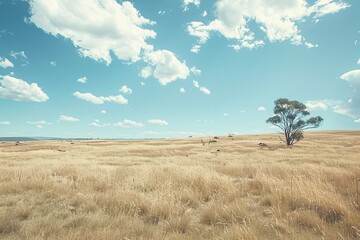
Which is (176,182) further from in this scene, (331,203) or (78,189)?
(331,203)

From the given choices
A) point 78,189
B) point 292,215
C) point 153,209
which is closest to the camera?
point 292,215

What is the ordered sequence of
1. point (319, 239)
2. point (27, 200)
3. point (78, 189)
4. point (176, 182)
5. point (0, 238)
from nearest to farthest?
1. point (319, 239)
2. point (0, 238)
3. point (27, 200)
4. point (78, 189)
5. point (176, 182)

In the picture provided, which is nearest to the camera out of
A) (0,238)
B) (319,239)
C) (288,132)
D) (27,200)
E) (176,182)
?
(319,239)

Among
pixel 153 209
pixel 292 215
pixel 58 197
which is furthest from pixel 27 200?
pixel 292 215

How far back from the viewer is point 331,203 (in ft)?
19.3

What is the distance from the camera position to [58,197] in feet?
25.5

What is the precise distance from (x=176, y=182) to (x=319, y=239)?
571 centimetres

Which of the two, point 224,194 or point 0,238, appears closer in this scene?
point 0,238

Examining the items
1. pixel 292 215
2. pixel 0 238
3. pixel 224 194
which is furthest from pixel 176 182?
pixel 0 238

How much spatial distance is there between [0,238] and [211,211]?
13.3 feet

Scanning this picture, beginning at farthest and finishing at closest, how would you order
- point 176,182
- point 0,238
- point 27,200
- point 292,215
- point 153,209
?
point 176,182 → point 27,200 → point 153,209 → point 292,215 → point 0,238

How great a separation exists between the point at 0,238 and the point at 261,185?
285 inches

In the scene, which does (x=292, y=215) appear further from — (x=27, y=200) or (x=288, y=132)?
(x=288, y=132)

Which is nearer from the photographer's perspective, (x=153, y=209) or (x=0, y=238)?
(x=0, y=238)
